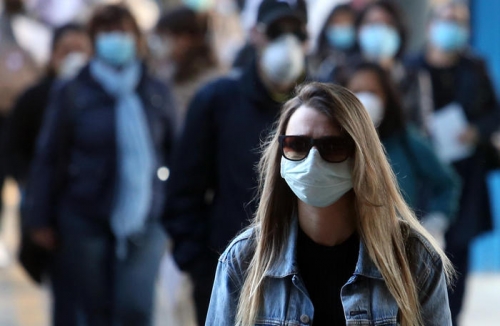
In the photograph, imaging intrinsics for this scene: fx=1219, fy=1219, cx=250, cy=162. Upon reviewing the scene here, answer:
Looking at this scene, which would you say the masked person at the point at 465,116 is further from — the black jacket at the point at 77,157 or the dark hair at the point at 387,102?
the black jacket at the point at 77,157

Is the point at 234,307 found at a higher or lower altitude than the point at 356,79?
lower

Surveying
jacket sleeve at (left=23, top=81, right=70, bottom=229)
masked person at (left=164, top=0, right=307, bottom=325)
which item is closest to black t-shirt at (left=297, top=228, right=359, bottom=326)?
masked person at (left=164, top=0, right=307, bottom=325)

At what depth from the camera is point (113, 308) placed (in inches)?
239

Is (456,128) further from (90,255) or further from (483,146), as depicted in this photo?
(90,255)

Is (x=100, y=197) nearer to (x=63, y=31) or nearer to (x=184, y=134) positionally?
(x=184, y=134)

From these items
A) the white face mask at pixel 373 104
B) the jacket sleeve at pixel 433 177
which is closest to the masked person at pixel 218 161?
the white face mask at pixel 373 104

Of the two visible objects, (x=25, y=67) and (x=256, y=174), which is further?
(x=25, y=67)

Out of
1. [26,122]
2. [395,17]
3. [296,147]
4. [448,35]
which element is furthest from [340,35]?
[296,147]

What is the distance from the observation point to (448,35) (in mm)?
7500

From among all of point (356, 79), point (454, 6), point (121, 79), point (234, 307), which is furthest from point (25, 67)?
point (234, 307)

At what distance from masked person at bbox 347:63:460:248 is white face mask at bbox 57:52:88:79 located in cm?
236

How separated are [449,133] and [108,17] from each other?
2128 millimetres

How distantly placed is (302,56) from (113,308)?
1.80 meters

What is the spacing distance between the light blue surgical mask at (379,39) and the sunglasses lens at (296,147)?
423 cm
